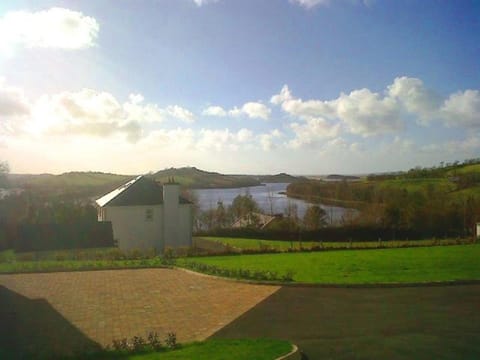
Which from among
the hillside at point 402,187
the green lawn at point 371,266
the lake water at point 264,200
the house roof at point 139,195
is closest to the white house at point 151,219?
the house roof at point 139,195

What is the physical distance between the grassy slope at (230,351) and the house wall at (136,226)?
24.6 metres

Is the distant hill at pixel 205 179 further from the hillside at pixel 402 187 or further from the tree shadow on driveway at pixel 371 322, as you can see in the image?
the tree shadow on driveway at pixel 371 322

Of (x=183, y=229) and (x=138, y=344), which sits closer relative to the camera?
(x=138, y=344)

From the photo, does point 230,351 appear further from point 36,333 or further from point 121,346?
point 36,333

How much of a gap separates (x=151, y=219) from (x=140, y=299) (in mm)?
20793

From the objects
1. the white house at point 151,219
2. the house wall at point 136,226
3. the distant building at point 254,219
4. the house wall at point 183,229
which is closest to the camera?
the house wall at point 136,226

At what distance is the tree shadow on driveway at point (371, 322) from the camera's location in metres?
7.93

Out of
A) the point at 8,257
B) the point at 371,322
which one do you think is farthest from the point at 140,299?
the point at 8,257

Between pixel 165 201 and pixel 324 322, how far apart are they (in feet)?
79.4

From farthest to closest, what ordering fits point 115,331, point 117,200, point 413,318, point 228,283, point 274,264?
point 117,200
point 274,264
point 228,283
point 413,318
point 115,331

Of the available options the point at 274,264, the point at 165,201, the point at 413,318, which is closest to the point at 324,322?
the point at 413,318

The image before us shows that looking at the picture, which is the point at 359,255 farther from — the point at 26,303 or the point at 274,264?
the point at 26,303

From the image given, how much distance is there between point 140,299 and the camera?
40.8ft

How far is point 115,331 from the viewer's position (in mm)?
9492
